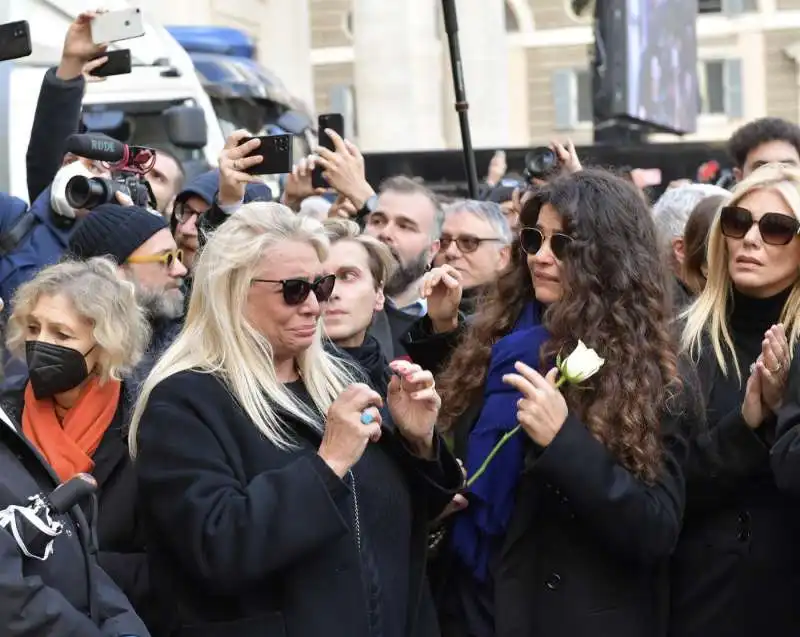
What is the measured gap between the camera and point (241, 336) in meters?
4.00

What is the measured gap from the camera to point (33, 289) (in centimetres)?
476

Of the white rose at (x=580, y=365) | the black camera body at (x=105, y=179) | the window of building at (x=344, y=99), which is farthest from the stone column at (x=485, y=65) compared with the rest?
the white rose at (x=580, y=365)

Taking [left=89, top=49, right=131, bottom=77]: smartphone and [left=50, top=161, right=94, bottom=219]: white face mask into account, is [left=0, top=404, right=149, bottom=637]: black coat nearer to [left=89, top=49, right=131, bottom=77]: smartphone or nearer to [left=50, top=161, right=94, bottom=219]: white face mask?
[left=50, top=161, right=94, bottom=219]: white face mask

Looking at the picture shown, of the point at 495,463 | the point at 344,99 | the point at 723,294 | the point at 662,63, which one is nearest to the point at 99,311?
the point at 495,463

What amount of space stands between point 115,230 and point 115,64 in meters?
1.12

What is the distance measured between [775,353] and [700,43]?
126 feet

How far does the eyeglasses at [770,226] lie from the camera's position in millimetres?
4793

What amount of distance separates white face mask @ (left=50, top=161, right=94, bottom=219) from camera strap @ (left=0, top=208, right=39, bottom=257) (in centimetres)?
13

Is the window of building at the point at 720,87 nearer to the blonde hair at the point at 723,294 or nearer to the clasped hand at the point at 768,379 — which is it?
the blonde hair at the point at 723,294

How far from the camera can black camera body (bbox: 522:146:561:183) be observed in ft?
22.2

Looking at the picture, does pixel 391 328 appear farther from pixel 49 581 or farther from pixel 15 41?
pixel 49 581

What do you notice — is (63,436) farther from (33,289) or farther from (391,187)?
(391,187)

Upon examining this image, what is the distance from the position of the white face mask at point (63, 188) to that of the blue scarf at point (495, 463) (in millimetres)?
2130

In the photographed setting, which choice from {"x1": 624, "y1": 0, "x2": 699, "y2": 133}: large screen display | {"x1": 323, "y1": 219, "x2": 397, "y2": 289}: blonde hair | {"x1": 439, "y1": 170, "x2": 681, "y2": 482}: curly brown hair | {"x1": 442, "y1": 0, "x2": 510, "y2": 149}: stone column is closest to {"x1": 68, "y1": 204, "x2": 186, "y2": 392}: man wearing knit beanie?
{"x1": 323, "y1": 219, "x2": 397, "y2": 289}: blonde hair
